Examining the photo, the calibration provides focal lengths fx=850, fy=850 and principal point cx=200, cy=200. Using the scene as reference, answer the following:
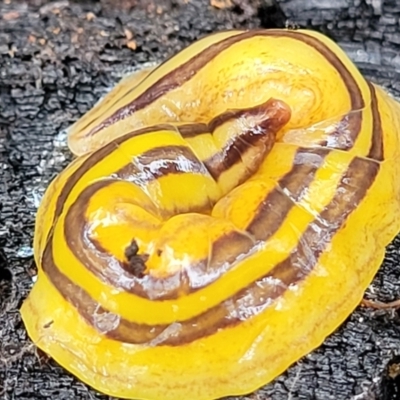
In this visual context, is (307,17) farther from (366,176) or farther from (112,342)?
(112,342)

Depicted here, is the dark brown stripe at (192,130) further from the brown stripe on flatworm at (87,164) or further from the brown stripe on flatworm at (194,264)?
the brown stripe on flatworm at (194,264)

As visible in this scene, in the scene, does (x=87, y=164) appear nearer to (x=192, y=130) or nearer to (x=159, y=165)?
(x=159, y=165)

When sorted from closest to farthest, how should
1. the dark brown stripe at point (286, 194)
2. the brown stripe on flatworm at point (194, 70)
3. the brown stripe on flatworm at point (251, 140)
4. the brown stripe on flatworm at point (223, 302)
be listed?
the brown stripe on flatworm at point (223, 302) < the dark brown stripe at point (286, 194) < the brown stripe on flatworm at point (251, 140) < the brown stripe on flatworm at point (194, 70)

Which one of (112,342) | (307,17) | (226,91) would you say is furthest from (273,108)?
(112,342)

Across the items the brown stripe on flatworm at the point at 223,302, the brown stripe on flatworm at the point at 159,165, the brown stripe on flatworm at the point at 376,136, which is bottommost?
the brown stripe on flatworm at the point at 223,302

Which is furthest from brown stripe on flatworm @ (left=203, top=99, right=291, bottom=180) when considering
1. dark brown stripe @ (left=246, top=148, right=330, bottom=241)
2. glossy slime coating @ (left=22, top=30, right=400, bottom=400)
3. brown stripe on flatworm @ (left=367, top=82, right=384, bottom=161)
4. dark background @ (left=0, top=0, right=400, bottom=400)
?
dark background @ (left=0, top=0, right=400, bottom=400)

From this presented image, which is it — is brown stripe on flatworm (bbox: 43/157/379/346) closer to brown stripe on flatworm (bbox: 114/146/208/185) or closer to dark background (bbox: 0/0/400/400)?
dark background (bbox: 0/0/400/400)

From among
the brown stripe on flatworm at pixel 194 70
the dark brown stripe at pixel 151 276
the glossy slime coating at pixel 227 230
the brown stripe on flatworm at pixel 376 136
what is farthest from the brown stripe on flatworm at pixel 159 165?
the brown stripe on flatworm at pixel 376 136
